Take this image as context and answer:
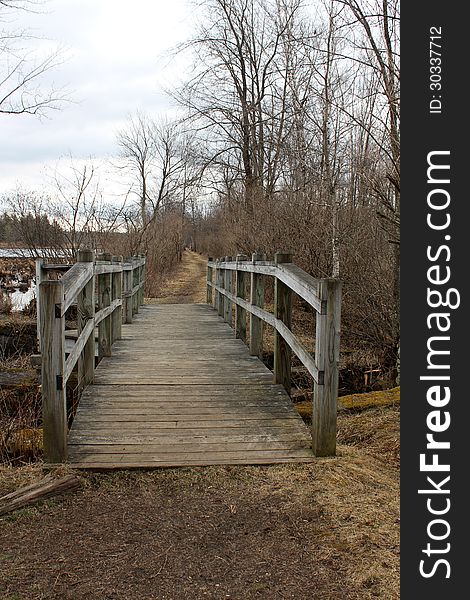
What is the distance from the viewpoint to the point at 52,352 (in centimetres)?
382

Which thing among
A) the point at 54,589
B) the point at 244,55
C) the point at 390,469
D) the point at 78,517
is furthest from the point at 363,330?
the point at 244,55

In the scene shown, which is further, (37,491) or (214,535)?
(37,491)

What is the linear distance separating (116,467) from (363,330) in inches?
256

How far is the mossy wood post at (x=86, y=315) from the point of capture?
5160 mm

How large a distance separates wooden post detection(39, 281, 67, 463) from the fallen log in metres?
0.38

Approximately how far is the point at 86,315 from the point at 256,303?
2251 millimetres

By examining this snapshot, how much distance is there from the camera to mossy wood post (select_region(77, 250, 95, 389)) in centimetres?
516

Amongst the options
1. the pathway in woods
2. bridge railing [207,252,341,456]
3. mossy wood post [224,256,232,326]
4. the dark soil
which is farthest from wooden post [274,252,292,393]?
mossy wood post [224,256,232,326]

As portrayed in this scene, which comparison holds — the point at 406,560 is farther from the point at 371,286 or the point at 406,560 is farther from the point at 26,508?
the point at 371,286

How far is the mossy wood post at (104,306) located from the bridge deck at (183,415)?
17 centimetres

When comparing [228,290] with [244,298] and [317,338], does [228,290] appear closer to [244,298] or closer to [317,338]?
[244,298]

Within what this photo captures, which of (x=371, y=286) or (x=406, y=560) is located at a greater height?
(x=371, y=286)

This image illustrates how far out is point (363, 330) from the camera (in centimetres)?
969

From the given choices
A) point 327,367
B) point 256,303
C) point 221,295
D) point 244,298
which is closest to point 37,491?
point 327,367
